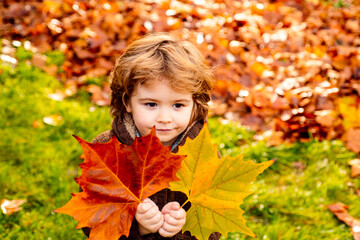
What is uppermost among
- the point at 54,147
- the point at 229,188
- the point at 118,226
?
the point at 229,188

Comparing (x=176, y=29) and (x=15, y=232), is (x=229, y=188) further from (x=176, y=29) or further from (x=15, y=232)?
(x=176, y=29)

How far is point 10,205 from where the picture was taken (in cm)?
199

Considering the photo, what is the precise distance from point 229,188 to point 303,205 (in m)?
1.55

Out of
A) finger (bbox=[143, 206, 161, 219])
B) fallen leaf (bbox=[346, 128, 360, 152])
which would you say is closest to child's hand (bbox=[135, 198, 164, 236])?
finger (bbox=[143, 206, 161, 219])

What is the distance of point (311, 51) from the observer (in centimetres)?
371

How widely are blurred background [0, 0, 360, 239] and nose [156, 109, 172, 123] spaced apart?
77 centimetres

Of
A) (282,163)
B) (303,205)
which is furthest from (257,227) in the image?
(282,163)

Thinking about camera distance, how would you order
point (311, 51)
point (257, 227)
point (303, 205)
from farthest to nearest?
point (311, 51) < point (303, 205) < point (257, 227)

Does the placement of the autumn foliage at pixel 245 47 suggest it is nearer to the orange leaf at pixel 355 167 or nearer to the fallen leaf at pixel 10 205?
the orange leaf at pixel 355 167

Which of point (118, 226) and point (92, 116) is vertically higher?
point (118, 226)

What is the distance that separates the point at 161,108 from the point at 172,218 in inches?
18.9

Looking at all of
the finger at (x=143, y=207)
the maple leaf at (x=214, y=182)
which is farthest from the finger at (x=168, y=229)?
the maple leaf at (x=214, y=182)

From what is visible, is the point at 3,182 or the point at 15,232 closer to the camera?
the point at 15,232

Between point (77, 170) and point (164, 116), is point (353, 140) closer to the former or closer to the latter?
point (164, 116)
